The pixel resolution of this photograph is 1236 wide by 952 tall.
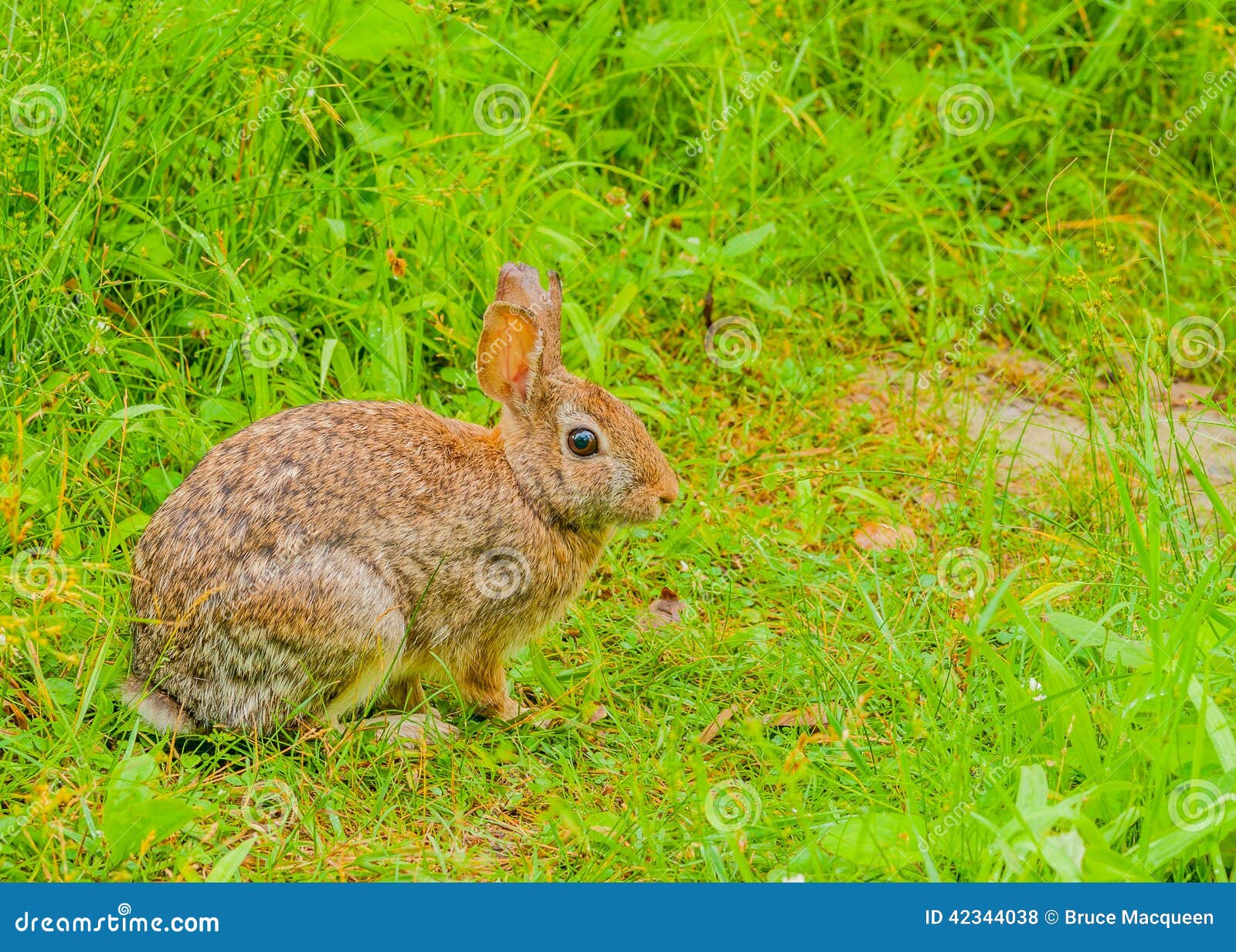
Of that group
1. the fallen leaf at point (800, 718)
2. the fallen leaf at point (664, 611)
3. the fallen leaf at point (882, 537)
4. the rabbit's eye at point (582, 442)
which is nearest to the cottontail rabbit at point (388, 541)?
the rabbit's eye at point (582, 442)

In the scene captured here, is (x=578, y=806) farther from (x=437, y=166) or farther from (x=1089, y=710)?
(x=437, y=166)

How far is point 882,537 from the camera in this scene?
5172 millimetres

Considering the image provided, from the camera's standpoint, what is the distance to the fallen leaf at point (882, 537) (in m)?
5.09

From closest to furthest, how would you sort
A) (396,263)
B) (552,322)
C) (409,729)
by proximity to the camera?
(409,729), (552,322), (396,263)

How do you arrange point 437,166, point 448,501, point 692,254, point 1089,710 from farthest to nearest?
point 692,254 → point 437,166 → point 448,501 → point 1089,710

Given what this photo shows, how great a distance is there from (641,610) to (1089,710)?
1634 mm

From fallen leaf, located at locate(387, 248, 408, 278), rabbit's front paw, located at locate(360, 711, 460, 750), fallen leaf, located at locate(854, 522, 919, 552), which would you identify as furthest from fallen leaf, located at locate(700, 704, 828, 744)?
fallen leaf, located at locate(387, 248, 408, 278)

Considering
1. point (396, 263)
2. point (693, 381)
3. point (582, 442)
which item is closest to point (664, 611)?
point (582, 442)

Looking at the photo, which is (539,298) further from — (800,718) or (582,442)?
(800,718)

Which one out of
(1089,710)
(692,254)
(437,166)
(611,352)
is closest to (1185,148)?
(692,254)

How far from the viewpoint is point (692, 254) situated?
590 centimetres

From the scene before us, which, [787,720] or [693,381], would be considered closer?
[787,720]

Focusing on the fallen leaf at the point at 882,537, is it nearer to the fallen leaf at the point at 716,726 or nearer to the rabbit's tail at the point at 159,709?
the fallen leaf at the point at 716,726

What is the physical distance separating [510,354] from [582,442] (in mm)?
338
